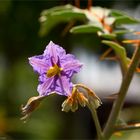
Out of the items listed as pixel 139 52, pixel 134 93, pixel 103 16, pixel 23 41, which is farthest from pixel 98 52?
pixel 139 52

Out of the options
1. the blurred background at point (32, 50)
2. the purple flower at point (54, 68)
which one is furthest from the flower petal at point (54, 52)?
the blurred background at point (32, 50)

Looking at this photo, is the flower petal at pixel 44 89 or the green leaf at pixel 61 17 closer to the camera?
the flower petal at pixel 44 89

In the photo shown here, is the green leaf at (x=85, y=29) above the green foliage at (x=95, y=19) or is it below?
above

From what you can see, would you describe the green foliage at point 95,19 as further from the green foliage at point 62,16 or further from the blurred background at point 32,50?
the blurred background at point 32,50

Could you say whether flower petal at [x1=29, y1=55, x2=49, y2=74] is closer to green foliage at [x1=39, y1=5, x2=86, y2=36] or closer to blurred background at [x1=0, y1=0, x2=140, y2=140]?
green foliage at [x1=39, y1=5, x2=86, y2=36]

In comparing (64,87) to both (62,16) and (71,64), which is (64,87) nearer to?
(71,64)

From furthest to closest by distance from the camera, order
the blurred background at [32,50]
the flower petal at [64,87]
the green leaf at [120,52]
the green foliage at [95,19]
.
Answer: the blurred background at [32,50]
the green foliage at [95,19]
the green leaf at [120,52]
the flower petal at [64,87]

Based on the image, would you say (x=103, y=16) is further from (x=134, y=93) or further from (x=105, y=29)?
(x=134, y=93)

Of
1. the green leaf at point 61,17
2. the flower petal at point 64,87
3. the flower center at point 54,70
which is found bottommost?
the green leaf at point 61,17

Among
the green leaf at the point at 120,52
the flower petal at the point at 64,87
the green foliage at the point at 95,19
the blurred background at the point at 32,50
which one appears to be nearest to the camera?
the flower petal at the point at 64,87
